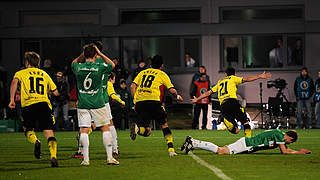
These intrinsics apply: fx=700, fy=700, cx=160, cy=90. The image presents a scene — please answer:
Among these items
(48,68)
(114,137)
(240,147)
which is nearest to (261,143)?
(240,147)

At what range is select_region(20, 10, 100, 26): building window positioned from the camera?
103 feet

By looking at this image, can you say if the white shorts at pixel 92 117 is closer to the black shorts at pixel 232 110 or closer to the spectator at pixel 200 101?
the black shorts at pixel 232 110

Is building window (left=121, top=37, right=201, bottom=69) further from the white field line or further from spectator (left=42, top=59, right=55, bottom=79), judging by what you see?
the white field line

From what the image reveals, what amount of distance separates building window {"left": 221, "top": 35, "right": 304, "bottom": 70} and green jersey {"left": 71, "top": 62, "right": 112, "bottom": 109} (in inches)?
766

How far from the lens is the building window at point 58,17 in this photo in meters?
31.3

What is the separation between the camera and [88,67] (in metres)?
11.7

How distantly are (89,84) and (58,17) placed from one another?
20341 mm

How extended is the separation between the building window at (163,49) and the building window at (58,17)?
175cm

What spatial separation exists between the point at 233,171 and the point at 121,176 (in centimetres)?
178

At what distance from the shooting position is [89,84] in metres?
11.7

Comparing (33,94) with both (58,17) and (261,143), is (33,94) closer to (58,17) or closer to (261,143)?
(261,143)

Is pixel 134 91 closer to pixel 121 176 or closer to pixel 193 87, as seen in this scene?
pixel 121 176

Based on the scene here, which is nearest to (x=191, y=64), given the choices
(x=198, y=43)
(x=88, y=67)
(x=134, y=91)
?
(x=198, y=43)

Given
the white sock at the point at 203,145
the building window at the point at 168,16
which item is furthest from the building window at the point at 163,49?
the white sock at the point at 203,145
